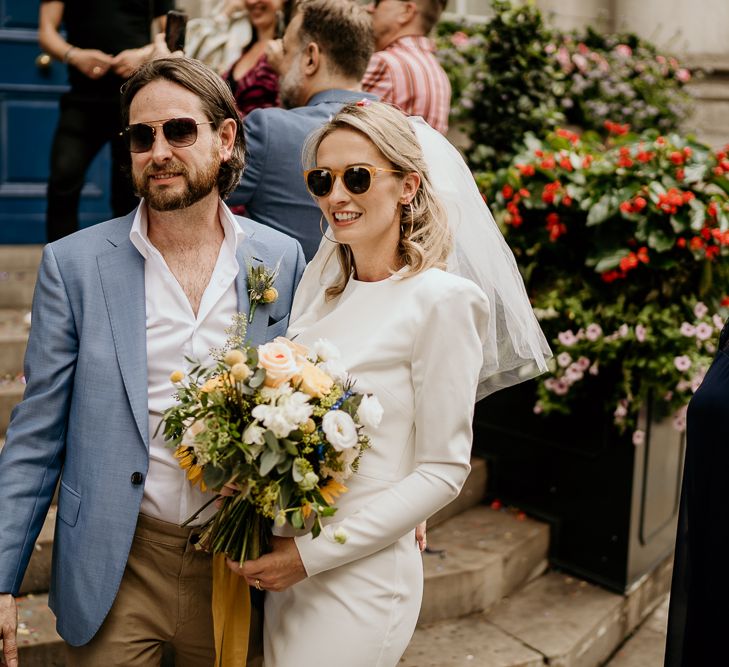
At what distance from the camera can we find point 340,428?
1.82 meters

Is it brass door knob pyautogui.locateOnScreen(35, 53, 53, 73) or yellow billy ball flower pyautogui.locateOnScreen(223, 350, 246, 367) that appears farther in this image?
brass door knob pyautogui.locateOnScreen(35, 53, 53, 73)

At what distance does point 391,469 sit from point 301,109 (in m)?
1.58

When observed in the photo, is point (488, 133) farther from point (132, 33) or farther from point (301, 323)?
point (301, 323)

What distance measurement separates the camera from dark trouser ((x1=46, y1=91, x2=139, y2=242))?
13.6ft

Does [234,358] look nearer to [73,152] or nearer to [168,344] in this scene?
[168,344]

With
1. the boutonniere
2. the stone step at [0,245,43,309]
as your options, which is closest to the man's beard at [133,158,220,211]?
the boutonniere

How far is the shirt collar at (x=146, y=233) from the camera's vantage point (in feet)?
7.25

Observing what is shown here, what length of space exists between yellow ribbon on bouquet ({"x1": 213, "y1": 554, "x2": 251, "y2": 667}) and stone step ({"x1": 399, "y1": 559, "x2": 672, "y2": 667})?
1573 millimetres

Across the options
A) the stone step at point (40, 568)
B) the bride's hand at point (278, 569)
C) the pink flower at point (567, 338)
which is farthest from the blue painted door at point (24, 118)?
the bride's hand at point (278, 569)

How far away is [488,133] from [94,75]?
2.89 metres

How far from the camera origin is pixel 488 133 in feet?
19.6

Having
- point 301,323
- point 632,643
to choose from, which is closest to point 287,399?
point 301,323

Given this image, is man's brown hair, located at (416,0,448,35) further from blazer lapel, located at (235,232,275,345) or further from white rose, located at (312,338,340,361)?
white rose, located at (312,338,340,361)

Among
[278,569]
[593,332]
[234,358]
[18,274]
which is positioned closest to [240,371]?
[234,358]
